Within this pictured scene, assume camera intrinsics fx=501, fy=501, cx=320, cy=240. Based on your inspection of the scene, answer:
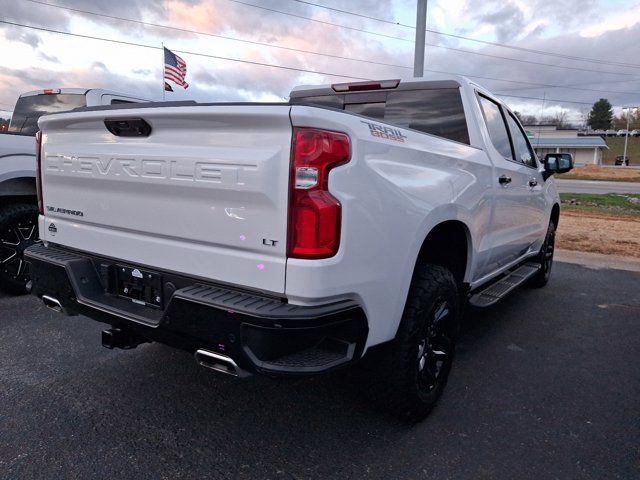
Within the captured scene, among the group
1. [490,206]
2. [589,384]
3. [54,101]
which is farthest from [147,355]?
[54,101]

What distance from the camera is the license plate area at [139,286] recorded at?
2521 millimetres

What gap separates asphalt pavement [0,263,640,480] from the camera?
8.18 feet

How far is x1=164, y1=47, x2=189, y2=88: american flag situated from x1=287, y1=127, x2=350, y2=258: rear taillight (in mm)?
14131

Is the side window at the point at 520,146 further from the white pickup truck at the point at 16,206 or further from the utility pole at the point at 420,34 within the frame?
the utility pole at the point at 420,34

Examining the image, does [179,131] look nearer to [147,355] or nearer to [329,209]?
[329,209]

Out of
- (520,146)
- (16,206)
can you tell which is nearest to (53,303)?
(16,206)

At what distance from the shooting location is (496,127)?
4195mm

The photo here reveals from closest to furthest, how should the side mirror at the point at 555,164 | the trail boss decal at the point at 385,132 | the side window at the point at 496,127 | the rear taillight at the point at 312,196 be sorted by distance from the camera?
the rear taillight at the point at 312,196 → the trail boss decal at the point at 385,132 → the side window at the point at 496,127 → the side mirror at the point at 555,164

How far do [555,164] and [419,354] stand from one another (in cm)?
346

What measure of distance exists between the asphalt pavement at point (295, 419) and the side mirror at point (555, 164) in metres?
1.96

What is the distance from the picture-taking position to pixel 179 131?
2.36 meters

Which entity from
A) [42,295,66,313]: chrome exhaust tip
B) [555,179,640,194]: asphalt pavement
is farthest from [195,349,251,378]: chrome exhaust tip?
[555,179,640,194]: asphalt pavement

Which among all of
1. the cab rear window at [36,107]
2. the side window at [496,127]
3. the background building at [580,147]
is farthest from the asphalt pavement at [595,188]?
the background building at [580,147]

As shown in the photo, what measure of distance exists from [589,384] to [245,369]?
267 cm
